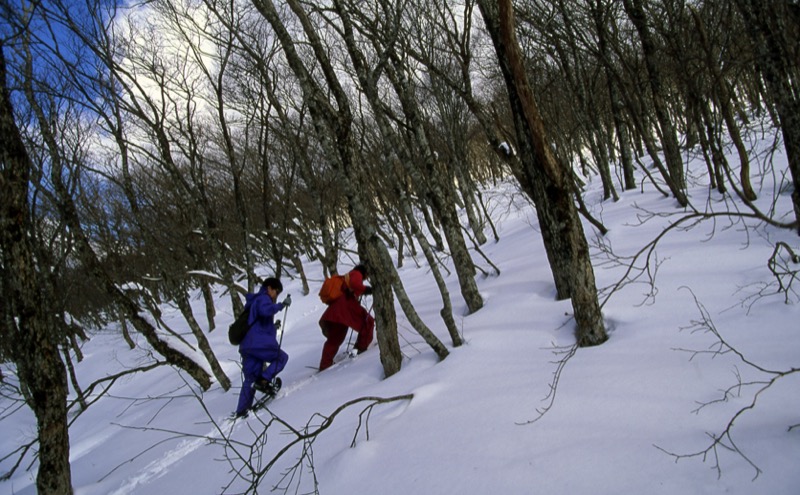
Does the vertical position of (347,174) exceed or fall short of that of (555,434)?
it exceeds it

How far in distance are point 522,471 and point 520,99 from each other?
2.38m

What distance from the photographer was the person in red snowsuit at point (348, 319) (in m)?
5.36

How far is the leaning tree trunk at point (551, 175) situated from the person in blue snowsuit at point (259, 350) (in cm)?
346

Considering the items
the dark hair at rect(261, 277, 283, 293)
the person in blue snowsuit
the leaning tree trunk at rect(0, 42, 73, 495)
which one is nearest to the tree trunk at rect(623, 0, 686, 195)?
the dark hair at rect(261, 277, 283, 293)

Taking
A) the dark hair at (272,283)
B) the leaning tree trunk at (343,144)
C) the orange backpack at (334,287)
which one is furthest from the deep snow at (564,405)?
the dark hair at (272,283)

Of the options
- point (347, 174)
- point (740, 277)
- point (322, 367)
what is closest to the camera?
point (740, 277)

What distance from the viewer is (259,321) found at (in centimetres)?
511

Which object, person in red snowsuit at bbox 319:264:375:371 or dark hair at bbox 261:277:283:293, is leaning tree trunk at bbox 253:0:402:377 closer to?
person in red snowsuit at bbox 319:264:375:371

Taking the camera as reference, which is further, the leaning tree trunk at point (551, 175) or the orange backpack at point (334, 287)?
the orange backpack at point (334, 287)

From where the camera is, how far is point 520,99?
283 centimetres

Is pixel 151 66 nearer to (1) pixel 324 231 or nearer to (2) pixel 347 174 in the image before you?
(1) pixel 324 231

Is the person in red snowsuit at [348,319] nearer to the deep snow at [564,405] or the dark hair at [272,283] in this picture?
the deep snow at [564,405]

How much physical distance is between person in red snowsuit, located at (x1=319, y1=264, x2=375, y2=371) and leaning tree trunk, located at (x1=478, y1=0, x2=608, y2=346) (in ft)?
9.58

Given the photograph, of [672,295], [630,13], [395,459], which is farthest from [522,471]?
[630,13]
